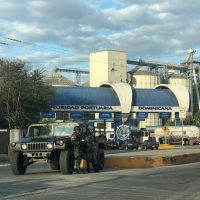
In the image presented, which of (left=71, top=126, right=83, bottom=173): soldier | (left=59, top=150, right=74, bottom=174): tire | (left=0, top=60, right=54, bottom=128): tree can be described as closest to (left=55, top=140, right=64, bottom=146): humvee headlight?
(left=59, top=150, right=74, bottom=174): tire

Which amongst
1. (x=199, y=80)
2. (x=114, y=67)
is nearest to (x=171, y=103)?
(x=114, y=67)

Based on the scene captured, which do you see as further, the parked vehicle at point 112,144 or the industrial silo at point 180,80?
the industrial silo at point 180,80

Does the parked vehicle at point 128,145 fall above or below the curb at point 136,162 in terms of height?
above

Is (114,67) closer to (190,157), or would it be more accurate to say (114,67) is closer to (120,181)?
(190,157)

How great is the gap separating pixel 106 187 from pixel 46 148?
4.85 metres

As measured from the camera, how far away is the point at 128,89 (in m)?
89.5

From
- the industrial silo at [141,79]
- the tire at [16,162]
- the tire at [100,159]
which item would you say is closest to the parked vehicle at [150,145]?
the tire at [100,159]

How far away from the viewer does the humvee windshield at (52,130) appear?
66.8 ft

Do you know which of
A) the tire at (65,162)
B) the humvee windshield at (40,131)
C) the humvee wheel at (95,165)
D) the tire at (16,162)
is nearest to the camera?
the tire at (65,162)

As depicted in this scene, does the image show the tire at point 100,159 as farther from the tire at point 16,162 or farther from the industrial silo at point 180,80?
the industrial silo at point 180,80

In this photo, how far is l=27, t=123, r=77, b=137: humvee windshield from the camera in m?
20.4

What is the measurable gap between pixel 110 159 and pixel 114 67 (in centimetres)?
10751

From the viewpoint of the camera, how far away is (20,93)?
168 ft

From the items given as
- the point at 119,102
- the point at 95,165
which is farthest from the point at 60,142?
the point at 119,102
